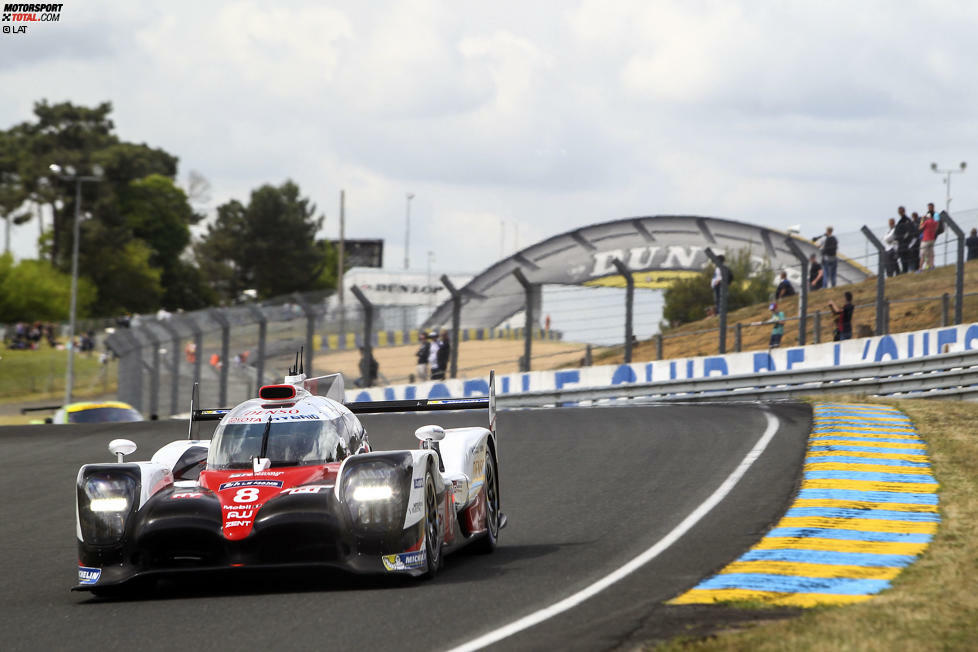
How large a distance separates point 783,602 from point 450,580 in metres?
2.07

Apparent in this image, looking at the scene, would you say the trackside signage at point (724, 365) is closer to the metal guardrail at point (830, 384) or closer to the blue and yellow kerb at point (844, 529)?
the metal guardrail at point (830, 384)

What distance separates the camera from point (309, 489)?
8039 mm

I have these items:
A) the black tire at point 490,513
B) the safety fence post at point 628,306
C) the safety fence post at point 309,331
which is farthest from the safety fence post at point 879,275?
the black tire at point 490,513

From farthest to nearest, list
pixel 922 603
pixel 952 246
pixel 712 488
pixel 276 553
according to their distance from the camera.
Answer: pixel 952 246 → pixel 712 488 → pixel 276 553 → pixel 922 603

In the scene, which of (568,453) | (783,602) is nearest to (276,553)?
(783,602)

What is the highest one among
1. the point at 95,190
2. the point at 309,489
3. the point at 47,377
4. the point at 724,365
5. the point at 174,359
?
the point at 95,190

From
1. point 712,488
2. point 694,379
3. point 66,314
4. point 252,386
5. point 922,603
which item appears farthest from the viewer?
point 66,314

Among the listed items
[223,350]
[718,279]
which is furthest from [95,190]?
[718,279]

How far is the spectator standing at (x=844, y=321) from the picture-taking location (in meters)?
23.1

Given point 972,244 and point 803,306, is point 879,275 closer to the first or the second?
point 972,244

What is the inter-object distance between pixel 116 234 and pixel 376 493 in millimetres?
86954

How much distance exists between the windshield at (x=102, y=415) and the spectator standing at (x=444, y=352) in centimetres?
575

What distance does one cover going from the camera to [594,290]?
24031 millimetres

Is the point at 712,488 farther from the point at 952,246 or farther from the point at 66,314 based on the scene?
the point at 66,314
